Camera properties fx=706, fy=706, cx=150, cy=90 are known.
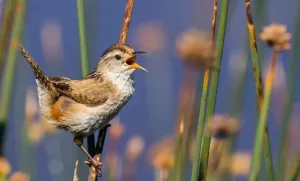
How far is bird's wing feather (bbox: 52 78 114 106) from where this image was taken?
3535 millimetres

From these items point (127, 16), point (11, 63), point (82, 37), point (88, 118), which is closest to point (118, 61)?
point (88, 118)

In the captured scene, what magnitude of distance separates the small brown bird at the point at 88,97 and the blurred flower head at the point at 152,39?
0.62 meters

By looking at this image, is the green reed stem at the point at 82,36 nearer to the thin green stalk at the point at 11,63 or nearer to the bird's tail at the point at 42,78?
the thin green stalk at the point at 11,63

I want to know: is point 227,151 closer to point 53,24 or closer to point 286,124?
point 286,124

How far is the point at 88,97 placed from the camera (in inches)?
140

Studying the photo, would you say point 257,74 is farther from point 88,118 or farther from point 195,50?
point 88,118

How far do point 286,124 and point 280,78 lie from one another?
2.89 feet

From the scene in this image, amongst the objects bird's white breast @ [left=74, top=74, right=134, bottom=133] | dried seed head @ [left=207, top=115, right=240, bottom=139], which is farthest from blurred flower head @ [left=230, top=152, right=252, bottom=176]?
dried seed head @ [left=207, top=115, right=240, bottom=139]

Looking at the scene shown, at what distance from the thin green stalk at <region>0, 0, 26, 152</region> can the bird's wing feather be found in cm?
82

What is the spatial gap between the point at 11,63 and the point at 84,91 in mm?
921

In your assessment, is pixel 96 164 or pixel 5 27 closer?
pixel 5 27

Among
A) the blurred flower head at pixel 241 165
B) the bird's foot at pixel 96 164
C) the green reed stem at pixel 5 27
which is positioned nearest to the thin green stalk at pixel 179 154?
the green reed stem at pixel 5 27

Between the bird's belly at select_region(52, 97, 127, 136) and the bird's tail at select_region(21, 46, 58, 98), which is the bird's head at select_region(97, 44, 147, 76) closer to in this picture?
the bird's belly at select_region(52, 97, 127, 136)

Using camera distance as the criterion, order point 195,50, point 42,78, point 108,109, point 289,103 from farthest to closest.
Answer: point 108,109
point 42,78
point 289,103
point 195,50
